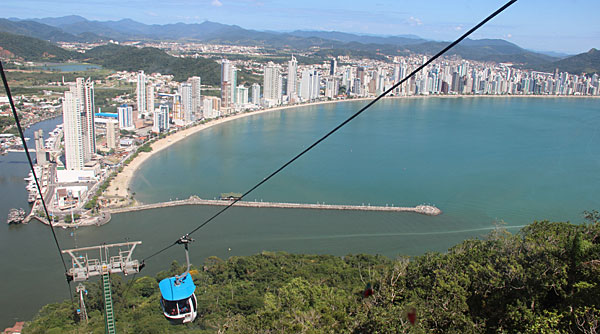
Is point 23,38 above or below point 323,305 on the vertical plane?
above

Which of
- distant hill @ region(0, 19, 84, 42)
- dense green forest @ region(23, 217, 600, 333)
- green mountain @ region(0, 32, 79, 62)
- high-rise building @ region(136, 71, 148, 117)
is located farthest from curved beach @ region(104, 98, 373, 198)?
distant hill @ region(0, 19, 84, 42)

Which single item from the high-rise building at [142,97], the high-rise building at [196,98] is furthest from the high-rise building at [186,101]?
the high-rise building at [142,97]

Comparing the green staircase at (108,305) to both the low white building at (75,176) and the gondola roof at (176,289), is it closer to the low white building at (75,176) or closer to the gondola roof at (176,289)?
the gondola roof at (176,289)

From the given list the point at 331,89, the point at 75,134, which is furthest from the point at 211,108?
the point at 331,89

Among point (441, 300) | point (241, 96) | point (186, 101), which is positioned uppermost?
point (241, 96)

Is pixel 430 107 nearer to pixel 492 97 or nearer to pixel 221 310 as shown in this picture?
pixel 492 97

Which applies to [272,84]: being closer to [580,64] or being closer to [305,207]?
[305,207]

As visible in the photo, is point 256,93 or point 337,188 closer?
point 337,188

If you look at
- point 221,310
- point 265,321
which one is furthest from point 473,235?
point 265,321
